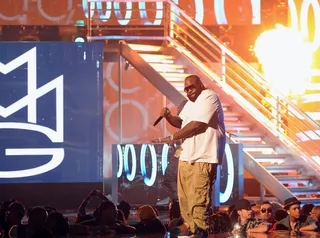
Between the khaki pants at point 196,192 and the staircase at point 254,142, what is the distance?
5.44 metres

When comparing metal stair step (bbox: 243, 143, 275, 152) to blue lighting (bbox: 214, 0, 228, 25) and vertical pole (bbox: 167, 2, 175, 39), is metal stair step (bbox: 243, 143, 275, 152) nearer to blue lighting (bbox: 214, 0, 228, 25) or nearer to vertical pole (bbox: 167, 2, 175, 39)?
vertical pole (bbox: 167, 2, 175, 39)

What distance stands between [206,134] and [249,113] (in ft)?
22.2

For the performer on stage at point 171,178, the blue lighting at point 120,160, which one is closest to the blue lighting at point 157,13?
the blue lighting at point 120,160

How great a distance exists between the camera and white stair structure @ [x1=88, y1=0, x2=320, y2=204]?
13.5 metres

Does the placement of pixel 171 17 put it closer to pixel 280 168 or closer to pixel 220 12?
pixel 220 12

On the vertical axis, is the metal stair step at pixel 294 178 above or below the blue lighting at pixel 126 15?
below

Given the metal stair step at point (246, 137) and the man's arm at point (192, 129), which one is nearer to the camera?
the man's arm at point (192, 129)

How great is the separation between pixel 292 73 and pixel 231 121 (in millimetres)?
2840

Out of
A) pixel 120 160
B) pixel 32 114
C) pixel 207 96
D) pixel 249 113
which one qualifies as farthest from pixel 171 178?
pixel 207 96

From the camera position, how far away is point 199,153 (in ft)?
26.4

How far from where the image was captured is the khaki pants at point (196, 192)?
798cm

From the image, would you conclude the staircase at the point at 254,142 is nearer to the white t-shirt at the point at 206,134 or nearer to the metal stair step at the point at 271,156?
the metal stair step at the point at 271,156

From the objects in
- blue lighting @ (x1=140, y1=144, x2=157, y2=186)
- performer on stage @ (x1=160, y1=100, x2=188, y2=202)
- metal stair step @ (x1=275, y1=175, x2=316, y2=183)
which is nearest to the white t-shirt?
performer on stage @ (x1=160, y1=100, x2=188, y2=202)

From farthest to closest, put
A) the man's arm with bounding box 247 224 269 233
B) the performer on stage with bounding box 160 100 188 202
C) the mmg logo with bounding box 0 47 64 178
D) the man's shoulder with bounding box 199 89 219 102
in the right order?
the mmg logo with bounding box 0 47 64 178 < the performer on stage with bounding box 160 100 188 202 < the man's arm with bounding box 247 224 269 233 < the man's shoulder with bounding box 199 89 219 102
